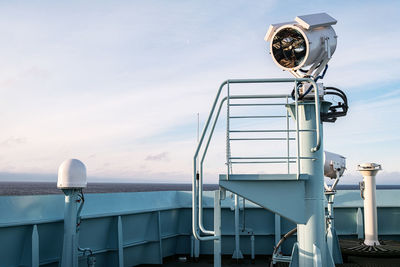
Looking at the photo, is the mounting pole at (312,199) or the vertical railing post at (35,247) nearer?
the mounting pole at (312,199)

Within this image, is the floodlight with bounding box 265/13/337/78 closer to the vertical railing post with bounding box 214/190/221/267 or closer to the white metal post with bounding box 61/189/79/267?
the vertical railing post with bounding box 214/190/221/267

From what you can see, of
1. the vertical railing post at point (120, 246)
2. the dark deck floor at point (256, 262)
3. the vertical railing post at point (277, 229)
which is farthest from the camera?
the vertical railing post at point (277, 229)

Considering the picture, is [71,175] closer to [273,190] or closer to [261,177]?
[261,177]


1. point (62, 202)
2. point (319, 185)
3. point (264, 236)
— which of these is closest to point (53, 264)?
point (62, 202)

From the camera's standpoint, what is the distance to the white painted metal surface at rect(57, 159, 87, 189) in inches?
308

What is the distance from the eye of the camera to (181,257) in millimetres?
11578

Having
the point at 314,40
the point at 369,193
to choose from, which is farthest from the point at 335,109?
the point at 369,193

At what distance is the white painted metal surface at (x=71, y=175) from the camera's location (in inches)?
308

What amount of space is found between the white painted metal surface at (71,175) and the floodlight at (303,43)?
451cm

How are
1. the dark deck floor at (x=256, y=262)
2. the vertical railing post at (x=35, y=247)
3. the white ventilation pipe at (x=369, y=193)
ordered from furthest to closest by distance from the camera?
the white ventilation pipe at (x=369, y=193) → the dark deck floor at (x=256, y=262) → the vertical railing post at (x=35, y=247)

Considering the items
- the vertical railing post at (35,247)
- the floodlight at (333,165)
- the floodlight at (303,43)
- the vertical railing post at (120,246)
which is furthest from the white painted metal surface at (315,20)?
the vertical railing post at (120,246)

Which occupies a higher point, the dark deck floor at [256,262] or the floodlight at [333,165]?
the floodlight at [333,165]

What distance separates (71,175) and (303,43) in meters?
5.10

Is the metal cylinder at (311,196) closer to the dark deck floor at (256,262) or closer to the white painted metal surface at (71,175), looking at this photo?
the dark deck floor at (256,262)
